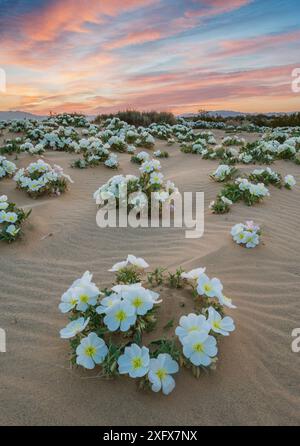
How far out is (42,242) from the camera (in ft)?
15.2

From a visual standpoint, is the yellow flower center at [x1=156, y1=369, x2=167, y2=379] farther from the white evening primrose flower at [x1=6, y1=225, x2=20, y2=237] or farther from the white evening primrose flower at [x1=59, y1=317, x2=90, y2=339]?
the white evening primrose flower at [x1=6, y1=225, x2=20, y2=237]

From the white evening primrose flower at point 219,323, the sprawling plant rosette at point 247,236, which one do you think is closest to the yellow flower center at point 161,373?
the white evening primrose flower at point 219,323

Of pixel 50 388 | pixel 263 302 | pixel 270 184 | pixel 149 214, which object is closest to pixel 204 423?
pixel 50 388

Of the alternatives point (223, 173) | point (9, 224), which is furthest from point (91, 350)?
point (223, 173)

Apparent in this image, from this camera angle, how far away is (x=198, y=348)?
2.26 meters

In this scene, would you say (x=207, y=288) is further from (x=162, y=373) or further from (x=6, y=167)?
(x=6, y=167)

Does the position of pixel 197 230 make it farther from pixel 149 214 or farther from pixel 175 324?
pixel 175 324

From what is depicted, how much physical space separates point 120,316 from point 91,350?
28cm

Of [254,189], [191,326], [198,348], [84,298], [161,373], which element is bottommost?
[161,373]

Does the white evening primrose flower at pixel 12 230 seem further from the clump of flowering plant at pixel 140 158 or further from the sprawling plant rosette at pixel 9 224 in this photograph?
the clump of flowering plant at pixel 140 158

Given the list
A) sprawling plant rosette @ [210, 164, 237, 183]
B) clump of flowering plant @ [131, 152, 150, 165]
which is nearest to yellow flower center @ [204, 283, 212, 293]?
sprawling plant rosette @ [210, 164, 237, 183]

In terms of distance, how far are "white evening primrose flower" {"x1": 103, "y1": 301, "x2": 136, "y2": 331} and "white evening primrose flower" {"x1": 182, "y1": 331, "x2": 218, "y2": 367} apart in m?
0.38

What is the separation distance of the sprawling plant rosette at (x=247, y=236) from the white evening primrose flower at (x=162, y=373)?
2294mm
